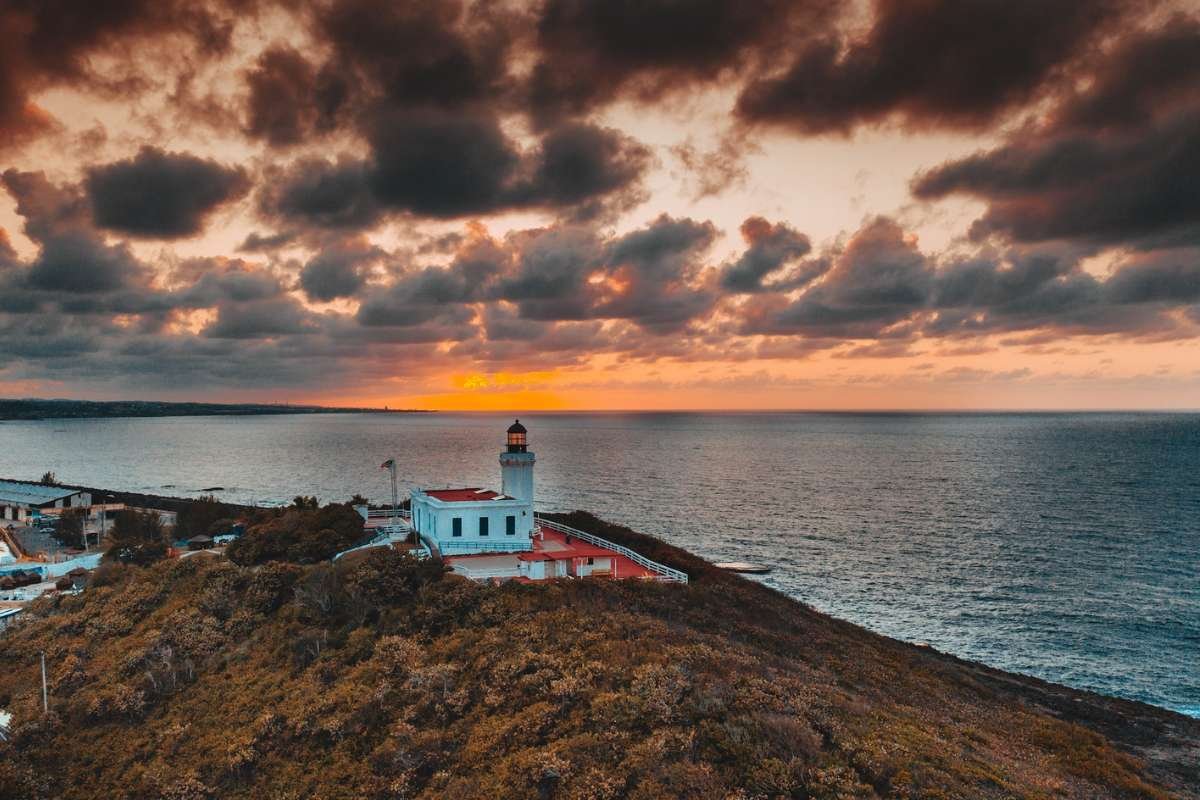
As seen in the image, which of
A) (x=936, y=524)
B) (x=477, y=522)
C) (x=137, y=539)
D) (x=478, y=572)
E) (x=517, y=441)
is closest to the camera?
(x=478, y=572)

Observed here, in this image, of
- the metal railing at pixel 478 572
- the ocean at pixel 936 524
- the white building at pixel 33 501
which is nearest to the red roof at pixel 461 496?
the metal railing at pixel 478 572

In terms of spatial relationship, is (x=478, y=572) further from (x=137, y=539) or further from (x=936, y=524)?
(x=936, y=524)

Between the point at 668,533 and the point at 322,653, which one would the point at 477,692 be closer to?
the point at 322,653

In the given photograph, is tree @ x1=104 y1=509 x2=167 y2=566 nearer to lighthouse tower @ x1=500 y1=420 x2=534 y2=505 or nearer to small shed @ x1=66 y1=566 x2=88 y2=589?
small shed @ x1=66 y1=566 x2=88 y2=589

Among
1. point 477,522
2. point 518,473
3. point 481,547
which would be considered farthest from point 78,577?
point 518,473

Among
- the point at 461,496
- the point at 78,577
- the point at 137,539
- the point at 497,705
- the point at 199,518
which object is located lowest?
the point at 78,577

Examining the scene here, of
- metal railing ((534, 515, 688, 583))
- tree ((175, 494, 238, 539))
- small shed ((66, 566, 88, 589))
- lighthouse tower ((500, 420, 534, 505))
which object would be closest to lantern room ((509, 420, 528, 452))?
lighthouse tower ((500, 420, 534, 505))

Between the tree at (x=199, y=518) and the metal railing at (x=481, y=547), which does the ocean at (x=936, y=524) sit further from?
the tree at (x=199, y=518)
